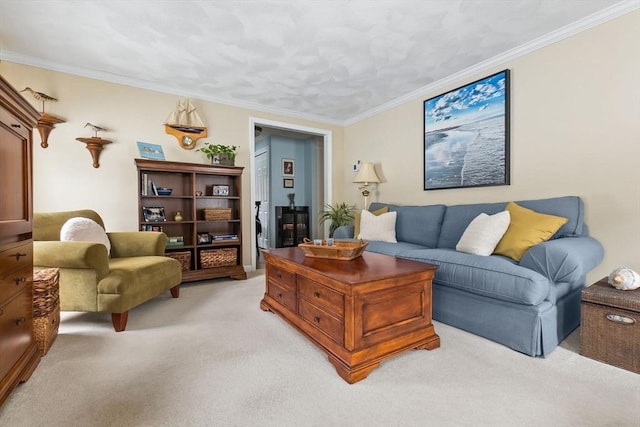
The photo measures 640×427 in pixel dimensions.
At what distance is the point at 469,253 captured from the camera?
222 cm

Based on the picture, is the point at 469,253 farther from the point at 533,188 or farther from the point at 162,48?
the point at 162,48

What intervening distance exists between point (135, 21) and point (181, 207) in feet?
6.47

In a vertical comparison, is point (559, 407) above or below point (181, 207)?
below

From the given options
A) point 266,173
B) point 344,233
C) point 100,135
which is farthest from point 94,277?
point 266,173

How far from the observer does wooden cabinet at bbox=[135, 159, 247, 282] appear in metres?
3.23

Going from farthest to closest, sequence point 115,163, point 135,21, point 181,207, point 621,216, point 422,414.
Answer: point 181,207 < point 115,163 < point 135,21 < point 621,216 < point 422,414

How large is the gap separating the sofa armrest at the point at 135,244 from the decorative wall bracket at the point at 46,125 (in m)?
1.24

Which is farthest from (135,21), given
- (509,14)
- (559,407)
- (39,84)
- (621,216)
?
(621,216)

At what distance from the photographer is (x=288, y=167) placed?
5.97m

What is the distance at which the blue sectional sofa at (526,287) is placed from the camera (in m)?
1.68

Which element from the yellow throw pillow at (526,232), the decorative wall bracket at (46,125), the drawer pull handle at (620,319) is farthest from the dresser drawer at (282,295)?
the decorative wall bracket at (46,125)

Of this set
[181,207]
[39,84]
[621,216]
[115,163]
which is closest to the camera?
[621,216]

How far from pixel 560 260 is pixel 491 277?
0.37 m

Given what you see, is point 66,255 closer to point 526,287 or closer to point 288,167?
point 526,287
